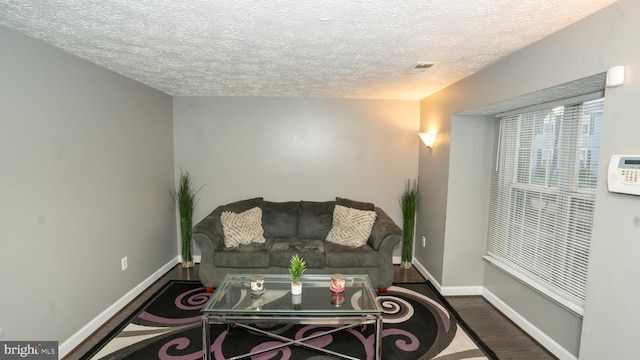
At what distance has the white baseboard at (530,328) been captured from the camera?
2.20 meters

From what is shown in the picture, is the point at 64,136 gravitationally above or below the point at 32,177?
above

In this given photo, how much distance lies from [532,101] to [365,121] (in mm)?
2051

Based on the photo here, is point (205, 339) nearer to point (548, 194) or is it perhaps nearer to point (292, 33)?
point (292, 33)

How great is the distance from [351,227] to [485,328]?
164 centimetres

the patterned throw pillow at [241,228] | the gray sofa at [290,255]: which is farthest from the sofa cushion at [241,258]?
the patterned throw pillow at [241,228]

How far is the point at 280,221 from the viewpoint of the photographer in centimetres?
Answer: 382

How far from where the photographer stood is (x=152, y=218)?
349cm

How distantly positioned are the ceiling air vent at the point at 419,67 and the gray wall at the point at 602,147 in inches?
21.3

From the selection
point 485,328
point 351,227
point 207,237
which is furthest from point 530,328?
point 207,237

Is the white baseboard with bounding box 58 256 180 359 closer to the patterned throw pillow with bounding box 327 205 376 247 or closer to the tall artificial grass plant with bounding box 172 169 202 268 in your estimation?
the tall artificial grass plant with bounding box 172 169 202 268

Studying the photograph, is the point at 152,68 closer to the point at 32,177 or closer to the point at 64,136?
the point at 64,136

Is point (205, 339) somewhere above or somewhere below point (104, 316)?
above

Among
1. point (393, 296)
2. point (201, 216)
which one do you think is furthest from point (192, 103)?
point (393, 296)

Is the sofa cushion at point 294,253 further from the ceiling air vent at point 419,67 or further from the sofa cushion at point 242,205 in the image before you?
the ceiling air vent at point 419,67
